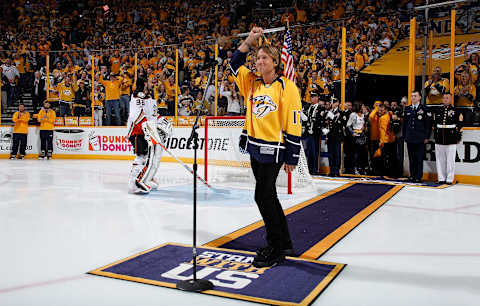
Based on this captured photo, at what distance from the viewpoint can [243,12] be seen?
17.7m

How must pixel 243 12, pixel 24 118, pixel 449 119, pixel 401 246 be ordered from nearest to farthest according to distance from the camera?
pixel 401 246 < pixel 449 119 < pixel 24 118 < pixel 243 12

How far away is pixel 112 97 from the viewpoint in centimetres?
1373

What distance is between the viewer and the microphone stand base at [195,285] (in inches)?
100

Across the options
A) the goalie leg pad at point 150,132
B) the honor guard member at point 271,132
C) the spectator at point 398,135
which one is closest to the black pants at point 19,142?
the goalie leg pad at point 150,132

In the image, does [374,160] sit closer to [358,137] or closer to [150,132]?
[358,137]

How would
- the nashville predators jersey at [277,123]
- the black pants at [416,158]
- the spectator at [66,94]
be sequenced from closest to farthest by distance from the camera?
1. the nashville predators jersey at [277,123]
2. the black pants at [416,158]
3. the spectator at [66,94]

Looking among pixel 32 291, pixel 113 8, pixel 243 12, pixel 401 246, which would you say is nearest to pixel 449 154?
pixel 401 246

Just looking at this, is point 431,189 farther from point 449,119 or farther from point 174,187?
point 174,187

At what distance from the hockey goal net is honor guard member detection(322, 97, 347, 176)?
2068mm

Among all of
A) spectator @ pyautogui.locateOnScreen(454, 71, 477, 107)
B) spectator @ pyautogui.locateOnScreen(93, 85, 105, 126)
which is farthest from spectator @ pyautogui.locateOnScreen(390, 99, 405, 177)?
spectator @ pyautogui.locateOnScreen(93, 85, 105, 126)

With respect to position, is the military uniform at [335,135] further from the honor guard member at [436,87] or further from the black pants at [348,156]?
the honor guard member at [436,87]

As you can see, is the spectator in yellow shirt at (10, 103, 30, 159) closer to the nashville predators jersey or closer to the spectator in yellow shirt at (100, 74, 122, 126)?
the spectator in yellow shirt at (100, 74, 122, 126)

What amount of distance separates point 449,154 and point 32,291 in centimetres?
774

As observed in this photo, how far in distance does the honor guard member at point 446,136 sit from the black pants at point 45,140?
37.5 ft
